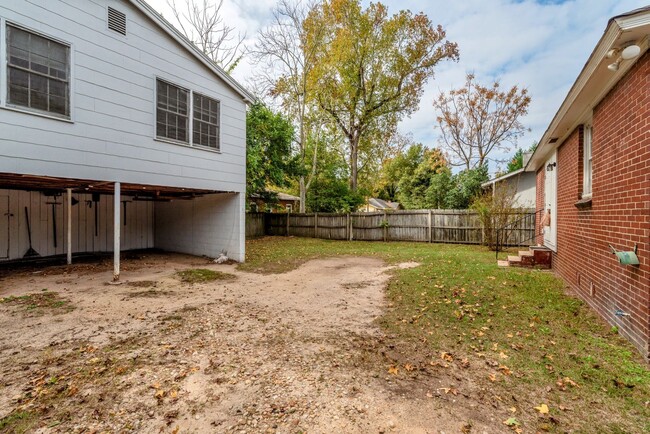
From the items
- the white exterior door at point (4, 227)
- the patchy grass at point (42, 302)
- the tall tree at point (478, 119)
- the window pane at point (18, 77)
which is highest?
the tall tree at point (478, 119)

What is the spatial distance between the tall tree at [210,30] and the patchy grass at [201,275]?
14.6 metres

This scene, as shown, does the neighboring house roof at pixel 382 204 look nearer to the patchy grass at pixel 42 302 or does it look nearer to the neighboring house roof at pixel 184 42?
the neighboring house roof at pixel 184 42

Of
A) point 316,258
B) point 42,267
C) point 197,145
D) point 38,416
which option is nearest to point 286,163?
point 316,258

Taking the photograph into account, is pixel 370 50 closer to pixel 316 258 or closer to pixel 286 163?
pixel 286 163

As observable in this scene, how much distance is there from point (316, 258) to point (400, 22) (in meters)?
17.5

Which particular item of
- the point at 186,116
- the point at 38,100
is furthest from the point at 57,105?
the point at 186,116

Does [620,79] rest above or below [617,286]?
above

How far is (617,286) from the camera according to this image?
12.5 feet


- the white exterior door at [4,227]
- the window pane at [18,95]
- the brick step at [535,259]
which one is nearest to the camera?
the window pane at [18,95]

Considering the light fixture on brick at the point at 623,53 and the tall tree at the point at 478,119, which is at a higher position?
the tall tree at the point at 478,119

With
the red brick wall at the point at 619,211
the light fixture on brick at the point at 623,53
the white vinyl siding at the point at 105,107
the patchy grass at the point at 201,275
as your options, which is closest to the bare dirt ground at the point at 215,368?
the patchy grass at the point at 201,275

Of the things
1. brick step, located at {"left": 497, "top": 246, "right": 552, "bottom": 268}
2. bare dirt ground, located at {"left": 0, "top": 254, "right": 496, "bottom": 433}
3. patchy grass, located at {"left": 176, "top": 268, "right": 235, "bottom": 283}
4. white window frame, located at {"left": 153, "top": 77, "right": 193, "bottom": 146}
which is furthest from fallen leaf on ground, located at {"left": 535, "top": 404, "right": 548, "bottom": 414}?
white window frame, located at {"left": 153, "top": 77, "right": 193, "bottom": 146}

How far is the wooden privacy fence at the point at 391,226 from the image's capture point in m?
13.9

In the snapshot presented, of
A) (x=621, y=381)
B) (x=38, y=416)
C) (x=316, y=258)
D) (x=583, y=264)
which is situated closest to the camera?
(x=38, y=416)
